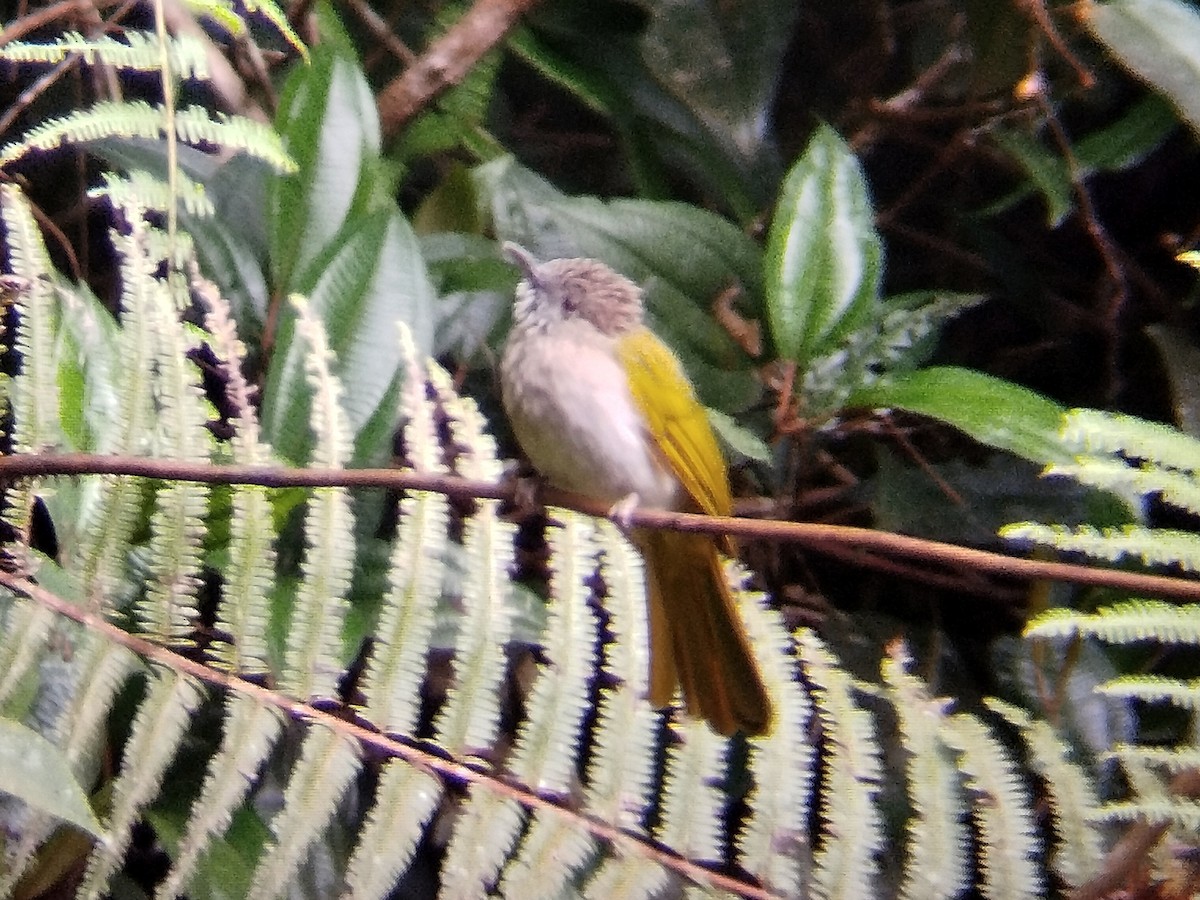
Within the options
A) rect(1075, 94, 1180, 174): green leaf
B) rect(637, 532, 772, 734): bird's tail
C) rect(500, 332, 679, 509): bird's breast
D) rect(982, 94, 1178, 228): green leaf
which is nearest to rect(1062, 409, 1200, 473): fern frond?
rect(637, 532, 772, 734): bird's tail

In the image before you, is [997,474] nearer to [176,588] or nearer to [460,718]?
[460,718]

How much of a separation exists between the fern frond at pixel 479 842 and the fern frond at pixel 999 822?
1.12ft

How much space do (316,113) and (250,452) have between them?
562mm

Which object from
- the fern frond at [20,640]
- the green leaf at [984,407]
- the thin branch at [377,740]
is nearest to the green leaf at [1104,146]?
the green leaf at [984,407]

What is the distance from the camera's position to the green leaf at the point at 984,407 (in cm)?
106

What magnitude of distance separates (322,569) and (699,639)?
1.36 ft

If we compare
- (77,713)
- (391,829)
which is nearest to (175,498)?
(77,713)

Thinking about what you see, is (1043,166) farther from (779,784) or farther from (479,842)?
(479,842)

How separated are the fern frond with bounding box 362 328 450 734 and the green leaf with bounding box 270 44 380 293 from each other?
430 mm

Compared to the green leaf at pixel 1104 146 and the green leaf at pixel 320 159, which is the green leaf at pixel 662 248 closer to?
the green leaf at pixel 320 159

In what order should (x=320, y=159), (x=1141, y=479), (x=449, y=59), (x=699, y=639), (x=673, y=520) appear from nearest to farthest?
(x=673, y=520)
(x=1141, y=479)
(x=699, y=639)
(x=320, y=159)
(x=449, y=59)

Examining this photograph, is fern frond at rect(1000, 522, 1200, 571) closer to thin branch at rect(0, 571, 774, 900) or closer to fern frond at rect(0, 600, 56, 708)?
thin branch at rect(0, 571, 774, 900)

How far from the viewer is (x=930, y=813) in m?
0.76

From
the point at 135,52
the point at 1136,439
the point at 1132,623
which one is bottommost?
the point at 1132,623
